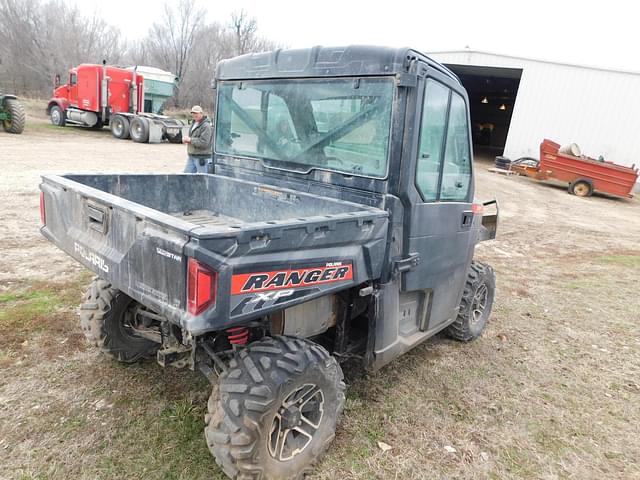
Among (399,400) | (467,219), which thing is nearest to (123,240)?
(399,400)

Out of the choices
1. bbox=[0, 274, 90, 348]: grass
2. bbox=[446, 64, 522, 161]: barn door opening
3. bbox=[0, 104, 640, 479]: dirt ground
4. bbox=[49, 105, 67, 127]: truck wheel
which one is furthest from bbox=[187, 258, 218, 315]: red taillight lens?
bbox=[446, 64, 522, 161]: barn door opening

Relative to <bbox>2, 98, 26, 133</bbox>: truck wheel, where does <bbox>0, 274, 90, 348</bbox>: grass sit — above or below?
below

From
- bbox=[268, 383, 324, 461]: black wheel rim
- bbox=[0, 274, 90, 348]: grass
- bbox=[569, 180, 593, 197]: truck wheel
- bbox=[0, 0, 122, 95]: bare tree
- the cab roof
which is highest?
bbox=[0, 0, 122, 95]: bare tree

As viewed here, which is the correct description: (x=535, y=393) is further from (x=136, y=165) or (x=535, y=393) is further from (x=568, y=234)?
(x=136, y=165)

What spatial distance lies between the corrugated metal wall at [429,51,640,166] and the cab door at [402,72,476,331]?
19.4 m

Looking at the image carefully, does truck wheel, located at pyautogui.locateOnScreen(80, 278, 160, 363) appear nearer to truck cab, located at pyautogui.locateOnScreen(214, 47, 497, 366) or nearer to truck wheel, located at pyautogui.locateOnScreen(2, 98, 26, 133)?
truck cab, located at pyautogui.locateOnScreen(214, 47, 497, 366)

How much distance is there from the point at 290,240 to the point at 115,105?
801 inches

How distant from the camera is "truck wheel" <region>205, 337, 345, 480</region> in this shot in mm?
2258

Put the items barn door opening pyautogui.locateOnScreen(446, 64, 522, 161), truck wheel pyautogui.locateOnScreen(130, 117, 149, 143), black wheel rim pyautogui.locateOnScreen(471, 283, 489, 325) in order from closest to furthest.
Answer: black wheel rim pyautogui.locateOnScreen(471, 283, 489, 325) < truck wheel pyautogui.locateOnScreen(130, 117, 149, 143) < barn door opening pyautogui.locateOnScreen(446, 64, 522, 161)

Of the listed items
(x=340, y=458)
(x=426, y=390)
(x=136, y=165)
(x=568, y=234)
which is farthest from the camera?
(x=136, y=165)

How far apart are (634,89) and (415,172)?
67.6 ft

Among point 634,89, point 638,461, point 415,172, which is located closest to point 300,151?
point 415,172

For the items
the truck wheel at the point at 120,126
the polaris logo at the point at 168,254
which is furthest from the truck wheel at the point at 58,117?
the polaris logo at the point at 168,254

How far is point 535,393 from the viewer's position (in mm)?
3648
